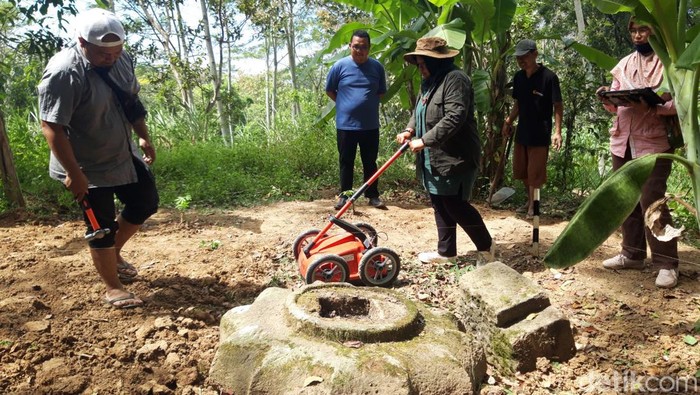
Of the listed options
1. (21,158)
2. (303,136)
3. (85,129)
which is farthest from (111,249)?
(303,136)

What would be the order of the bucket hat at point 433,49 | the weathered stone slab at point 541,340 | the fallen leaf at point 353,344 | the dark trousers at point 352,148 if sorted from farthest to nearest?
1. the dark trousers at point 352,148
2. the bucket hat at point 433,49
3. the weathered stone slab at point 541,340
4. the fallen leaf at point 353,344

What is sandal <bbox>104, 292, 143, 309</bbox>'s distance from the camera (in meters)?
3.18

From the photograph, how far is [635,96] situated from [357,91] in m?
3.07

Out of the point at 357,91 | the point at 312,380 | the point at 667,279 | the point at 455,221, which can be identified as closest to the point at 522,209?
the point at 455,221

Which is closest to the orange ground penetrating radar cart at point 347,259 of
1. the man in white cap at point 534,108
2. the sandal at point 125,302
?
the sandal at point 125,302

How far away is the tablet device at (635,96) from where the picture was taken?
10.2 ft

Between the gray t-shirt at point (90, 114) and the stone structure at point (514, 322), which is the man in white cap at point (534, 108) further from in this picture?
the gray t-shirt at point (90, 114)

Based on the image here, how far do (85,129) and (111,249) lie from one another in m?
0.76

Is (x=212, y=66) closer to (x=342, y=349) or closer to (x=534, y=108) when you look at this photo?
A: (x=534, y=108)

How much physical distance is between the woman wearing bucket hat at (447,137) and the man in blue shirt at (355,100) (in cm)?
176

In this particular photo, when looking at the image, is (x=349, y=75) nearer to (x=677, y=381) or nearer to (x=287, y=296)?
(x=287, y=296)

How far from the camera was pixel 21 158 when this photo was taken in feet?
21.6

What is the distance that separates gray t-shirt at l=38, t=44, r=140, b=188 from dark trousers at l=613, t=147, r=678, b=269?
3.26 meters

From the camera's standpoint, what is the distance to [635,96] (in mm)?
3182
